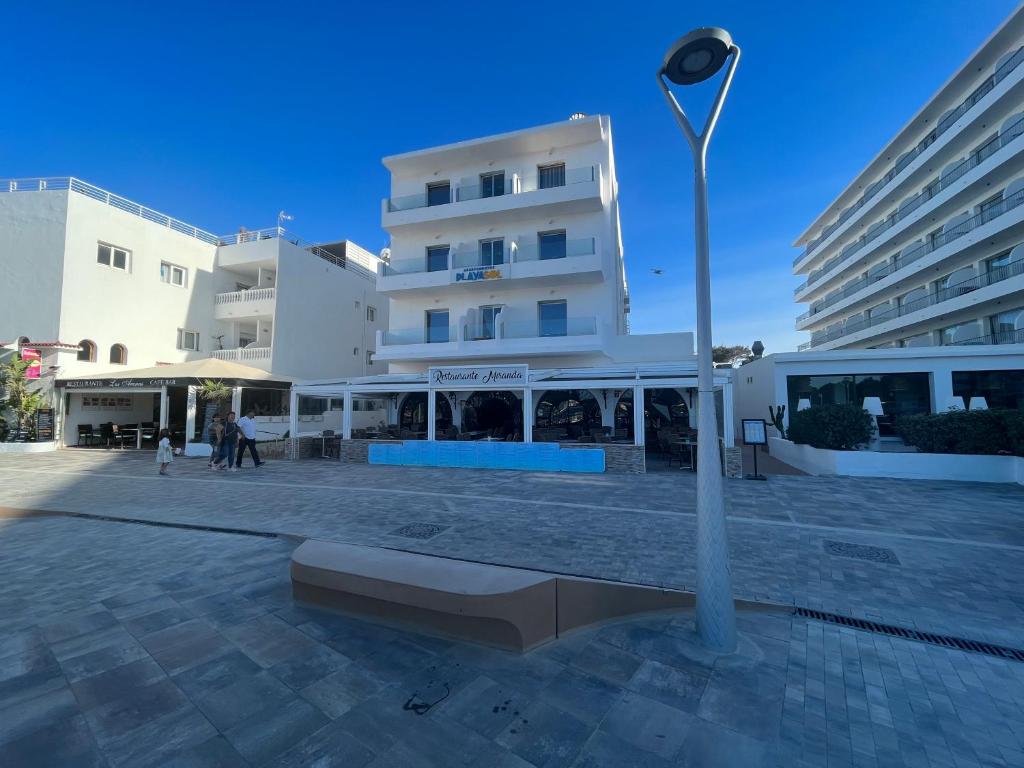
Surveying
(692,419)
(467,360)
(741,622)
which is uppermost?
(467,360)

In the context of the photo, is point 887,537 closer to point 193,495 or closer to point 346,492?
point 346,492

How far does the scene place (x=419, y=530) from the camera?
21.8 feet

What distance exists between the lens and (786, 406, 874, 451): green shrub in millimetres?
11672

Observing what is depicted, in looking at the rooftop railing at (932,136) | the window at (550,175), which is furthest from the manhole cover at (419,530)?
the rooftop railing at (932,136)

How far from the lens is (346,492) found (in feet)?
31.3

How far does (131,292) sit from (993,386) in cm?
3524

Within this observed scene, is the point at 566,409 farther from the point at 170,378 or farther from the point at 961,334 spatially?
the point at 961,334

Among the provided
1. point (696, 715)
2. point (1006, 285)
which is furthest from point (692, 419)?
point (1006, 285)

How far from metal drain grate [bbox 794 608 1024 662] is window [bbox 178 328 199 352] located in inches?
1072

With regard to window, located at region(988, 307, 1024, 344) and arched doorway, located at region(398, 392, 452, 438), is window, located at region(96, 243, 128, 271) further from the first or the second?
window, located at region(988, 307, 1024, 344)

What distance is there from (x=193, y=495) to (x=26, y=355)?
16352mm

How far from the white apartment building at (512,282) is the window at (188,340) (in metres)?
7.43

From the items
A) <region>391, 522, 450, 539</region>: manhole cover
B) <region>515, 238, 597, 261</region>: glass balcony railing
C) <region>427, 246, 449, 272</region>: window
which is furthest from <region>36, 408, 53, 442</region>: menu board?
<region>391, 522, 450, 539</region>: manhole cover

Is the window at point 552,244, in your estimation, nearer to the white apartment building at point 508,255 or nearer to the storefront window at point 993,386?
the white apartment building at point 508,255
